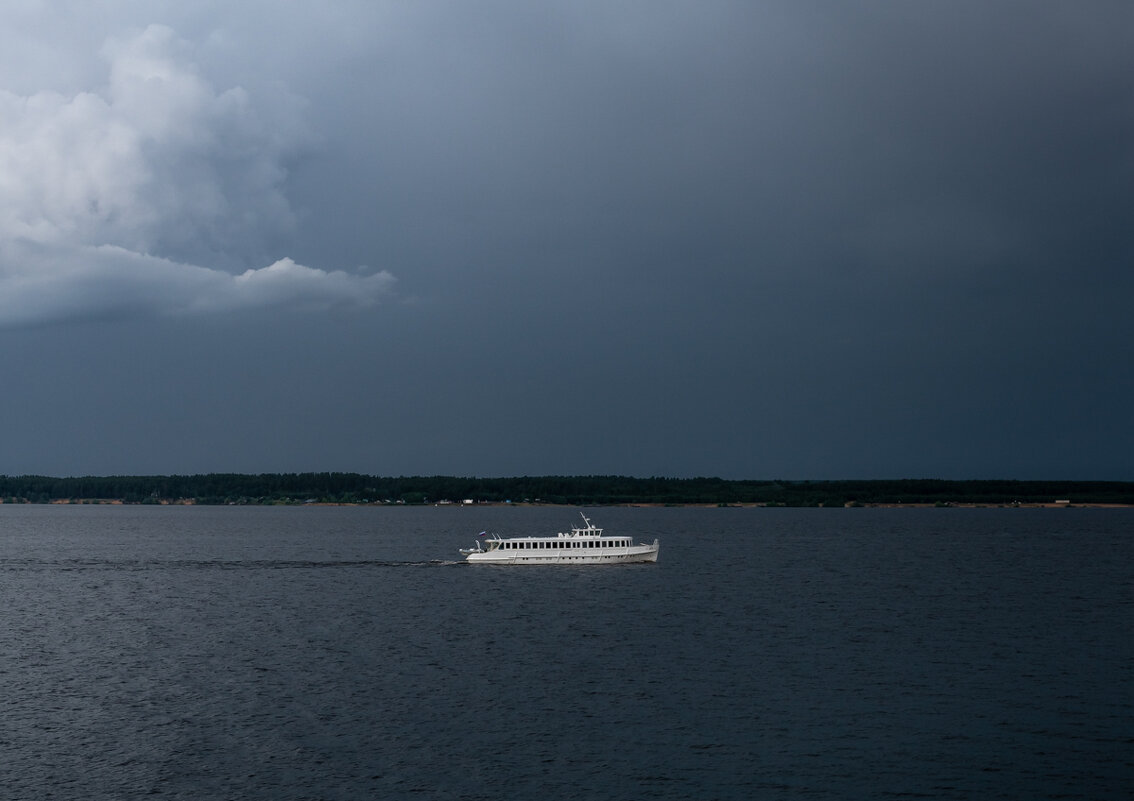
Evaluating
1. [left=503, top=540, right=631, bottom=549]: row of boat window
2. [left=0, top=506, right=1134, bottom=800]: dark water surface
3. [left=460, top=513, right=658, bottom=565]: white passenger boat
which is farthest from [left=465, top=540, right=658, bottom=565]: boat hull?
[left=0, top=506, right=1134, bottom=800]: dark water surface

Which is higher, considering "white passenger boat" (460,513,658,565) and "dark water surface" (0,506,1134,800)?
"white passenger boat" (460,513,658,565)

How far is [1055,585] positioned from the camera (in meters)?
146

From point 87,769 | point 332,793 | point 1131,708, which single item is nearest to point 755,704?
point 1131,708

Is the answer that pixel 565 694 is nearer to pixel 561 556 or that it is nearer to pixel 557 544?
pixel 561 556

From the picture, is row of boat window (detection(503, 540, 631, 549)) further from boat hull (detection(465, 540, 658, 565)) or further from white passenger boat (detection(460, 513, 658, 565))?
boat hull (detection(465, 540, 658, 565))

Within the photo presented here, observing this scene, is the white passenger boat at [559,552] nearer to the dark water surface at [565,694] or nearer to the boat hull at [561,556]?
the boat hull at [561,556]

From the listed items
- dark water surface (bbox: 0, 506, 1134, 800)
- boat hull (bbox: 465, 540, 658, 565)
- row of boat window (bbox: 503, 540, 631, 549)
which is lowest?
dark water surface (bbox: 0, 506, 1134, 800)

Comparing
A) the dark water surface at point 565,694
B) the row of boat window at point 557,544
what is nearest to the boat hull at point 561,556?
the row of boat window at point 557,544

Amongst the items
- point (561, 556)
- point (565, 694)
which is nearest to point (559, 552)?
point (561, 556)

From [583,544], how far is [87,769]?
403ft

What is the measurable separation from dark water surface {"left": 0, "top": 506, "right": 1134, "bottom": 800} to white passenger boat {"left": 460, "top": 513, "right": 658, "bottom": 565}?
33035mm

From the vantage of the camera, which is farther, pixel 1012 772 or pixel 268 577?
pixel 268 577

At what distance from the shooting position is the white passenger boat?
166250mm

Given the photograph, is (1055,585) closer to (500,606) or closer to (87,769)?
(500,606)
